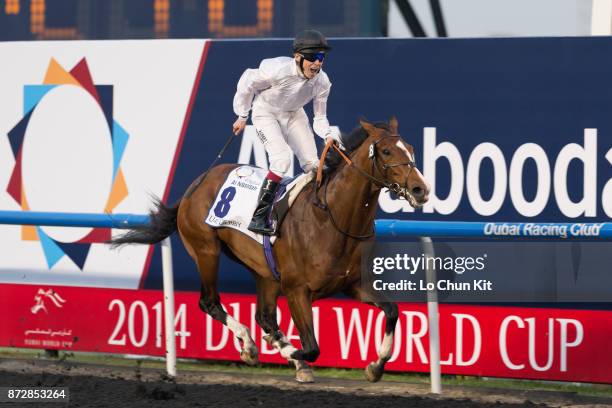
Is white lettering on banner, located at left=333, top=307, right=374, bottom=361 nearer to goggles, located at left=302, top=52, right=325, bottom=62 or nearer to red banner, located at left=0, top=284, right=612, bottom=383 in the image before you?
red banner, located at left=0, top=284, right=612, bottom=383

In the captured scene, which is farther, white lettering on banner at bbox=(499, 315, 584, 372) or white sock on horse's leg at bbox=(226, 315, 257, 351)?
white lettering on banner at bbox=(499, 315, 584, 372)

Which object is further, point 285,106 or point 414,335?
point 414,335

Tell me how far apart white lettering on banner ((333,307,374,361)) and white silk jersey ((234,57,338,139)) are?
53.1 inches

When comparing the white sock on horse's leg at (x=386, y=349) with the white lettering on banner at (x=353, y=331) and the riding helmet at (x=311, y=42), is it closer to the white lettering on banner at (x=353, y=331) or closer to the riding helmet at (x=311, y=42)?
the white lettering on banner at (x=353, y=331)

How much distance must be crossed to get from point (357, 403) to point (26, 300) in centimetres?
310

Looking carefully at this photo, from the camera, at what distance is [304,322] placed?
6.11m

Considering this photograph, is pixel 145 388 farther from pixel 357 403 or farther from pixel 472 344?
pixel 472 344

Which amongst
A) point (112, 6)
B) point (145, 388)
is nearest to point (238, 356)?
point (145, 388)

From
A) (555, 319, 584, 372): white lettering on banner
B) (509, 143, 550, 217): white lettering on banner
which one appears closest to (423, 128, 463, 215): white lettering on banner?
(509, 143, 550, 217): white lettering on banner

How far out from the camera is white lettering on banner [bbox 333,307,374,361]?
7.25 metres

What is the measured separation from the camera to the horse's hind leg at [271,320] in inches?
251

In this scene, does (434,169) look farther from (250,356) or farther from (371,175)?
(250,356)

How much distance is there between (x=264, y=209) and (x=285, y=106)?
Result: 0.64m

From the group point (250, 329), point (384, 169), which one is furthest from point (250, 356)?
point (384, 169)
